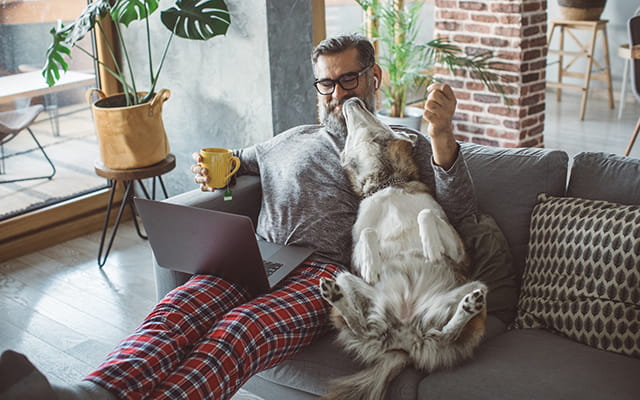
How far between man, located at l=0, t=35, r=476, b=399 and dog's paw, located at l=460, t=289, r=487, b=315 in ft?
1.42

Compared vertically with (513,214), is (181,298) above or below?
below

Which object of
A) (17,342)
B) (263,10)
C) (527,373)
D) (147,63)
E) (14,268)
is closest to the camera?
(527,373)

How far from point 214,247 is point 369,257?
443 millimetres

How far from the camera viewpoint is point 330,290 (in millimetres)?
1706

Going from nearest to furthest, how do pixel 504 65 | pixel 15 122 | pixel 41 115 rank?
pixel 15 122 < pixel 41 115 < pixel 504 65

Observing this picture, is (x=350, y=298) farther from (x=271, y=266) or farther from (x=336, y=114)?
(x=336, y=114)

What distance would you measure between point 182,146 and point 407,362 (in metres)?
2.20

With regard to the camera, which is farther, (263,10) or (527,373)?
(263,10)

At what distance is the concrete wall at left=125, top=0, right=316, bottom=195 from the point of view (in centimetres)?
302

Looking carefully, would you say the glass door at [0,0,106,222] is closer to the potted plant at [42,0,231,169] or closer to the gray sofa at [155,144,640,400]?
the potted plant at [42,0,231,169]

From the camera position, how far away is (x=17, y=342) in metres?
2.60

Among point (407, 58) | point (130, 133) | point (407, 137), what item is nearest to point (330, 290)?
point (407, 137)

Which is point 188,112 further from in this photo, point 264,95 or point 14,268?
point 14,268

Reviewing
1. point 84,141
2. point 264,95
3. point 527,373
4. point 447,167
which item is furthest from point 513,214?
point 84,141
